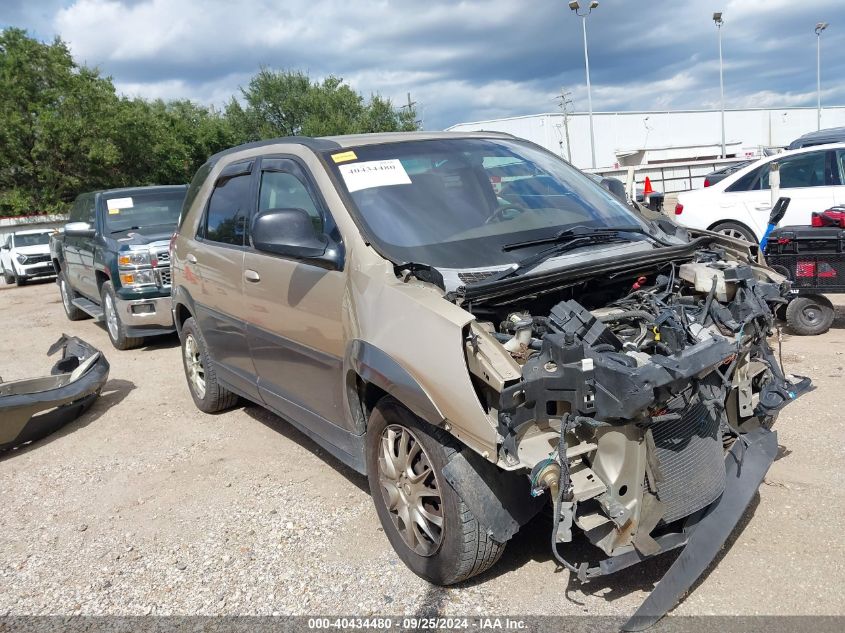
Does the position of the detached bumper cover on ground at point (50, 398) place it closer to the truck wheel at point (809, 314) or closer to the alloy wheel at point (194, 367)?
the alloy wheel at point (194, 367)

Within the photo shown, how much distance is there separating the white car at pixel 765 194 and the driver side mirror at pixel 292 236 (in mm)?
6797

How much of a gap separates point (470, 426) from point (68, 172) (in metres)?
30.1

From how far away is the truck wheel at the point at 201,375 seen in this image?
5496 mm

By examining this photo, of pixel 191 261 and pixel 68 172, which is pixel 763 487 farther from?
pixel 68 172

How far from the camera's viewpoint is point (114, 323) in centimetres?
891

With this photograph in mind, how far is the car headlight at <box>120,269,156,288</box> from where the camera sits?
8.34 meters

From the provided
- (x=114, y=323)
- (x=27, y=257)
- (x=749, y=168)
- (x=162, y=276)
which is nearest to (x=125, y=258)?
(x=162, y=276)

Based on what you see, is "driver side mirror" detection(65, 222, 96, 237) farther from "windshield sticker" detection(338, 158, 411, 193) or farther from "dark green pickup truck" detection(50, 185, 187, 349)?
"windshield sticker" detection(338, 158, 411, 193)

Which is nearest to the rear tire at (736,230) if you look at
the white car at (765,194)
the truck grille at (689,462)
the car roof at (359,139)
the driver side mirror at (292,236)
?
the white car at (765,194)

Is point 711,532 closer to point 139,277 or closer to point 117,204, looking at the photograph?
point 139,277

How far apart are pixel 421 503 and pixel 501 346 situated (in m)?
0.87

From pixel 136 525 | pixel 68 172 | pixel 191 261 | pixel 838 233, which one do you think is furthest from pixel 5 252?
pixel 838 233

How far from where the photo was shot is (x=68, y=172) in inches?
1118

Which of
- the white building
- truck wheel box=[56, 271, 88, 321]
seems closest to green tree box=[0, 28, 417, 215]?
truck wheel box=[56, 271, 88, 321]
